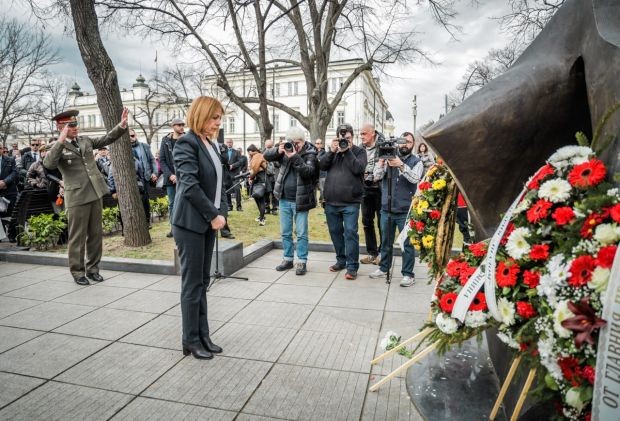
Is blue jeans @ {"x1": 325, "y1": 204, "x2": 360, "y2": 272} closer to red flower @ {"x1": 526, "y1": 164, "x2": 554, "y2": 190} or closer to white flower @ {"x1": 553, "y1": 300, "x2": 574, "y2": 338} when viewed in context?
red flower @ {"x1": 526, "y1": 164, "x2": 554, "y2": 190}

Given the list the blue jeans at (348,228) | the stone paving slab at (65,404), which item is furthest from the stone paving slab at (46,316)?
the blue jeans at (348,228)

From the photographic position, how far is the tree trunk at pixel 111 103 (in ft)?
22.6

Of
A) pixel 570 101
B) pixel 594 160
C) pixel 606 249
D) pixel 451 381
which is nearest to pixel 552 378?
pixel 606 249

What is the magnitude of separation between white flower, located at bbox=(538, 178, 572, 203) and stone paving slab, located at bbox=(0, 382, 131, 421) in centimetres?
272

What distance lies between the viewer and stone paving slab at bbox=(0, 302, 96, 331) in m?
3.97

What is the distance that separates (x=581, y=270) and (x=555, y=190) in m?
0.42

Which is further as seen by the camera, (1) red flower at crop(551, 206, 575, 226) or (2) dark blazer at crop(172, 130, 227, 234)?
(2) dark blazer at crop(172, 130, 227, 234)

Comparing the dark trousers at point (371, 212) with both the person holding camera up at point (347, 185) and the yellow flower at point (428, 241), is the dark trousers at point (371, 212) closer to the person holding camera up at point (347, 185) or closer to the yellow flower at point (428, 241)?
the person holding camera up at point (347, 185)

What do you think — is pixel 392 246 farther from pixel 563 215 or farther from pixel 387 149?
pixel 563 215

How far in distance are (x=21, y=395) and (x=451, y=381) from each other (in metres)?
2.92

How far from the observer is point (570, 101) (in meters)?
2.35

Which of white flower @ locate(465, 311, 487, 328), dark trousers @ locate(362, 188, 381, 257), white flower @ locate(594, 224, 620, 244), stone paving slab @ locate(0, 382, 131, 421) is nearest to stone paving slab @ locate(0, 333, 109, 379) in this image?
stone paving slab @ locate(0, 382, 131, 421)

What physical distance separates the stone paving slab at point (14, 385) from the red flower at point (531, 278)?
3151 mm

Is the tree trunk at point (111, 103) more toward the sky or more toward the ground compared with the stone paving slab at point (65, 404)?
more toward the sky
